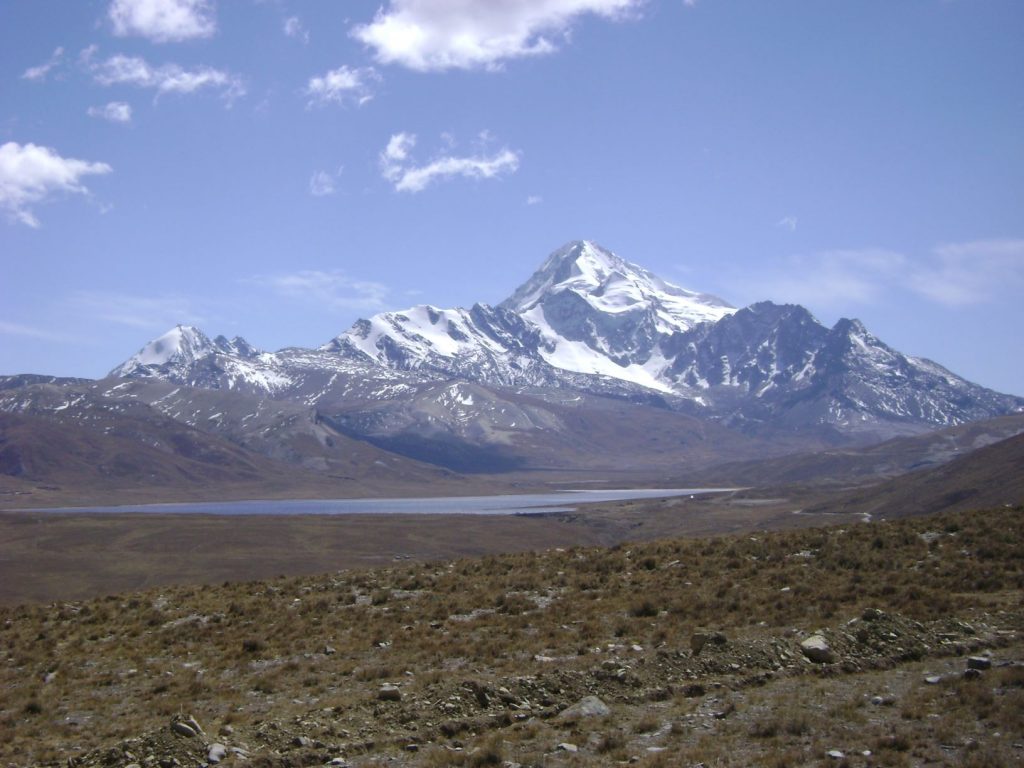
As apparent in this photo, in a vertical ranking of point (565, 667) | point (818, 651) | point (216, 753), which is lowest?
point (216, 753)

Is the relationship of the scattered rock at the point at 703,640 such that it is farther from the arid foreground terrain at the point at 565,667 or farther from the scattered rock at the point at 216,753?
the scattered rock at the point at 216,753

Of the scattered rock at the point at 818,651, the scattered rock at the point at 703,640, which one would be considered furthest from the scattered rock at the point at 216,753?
the scattered rock at the point at 818,651

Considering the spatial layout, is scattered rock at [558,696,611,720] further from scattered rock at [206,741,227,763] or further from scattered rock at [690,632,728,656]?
scattered rock at [206,741,227,763]

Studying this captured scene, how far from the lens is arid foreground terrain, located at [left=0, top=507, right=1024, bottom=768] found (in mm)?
14305

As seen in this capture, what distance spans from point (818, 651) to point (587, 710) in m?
5.19

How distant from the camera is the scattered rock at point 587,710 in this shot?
15.7 meters

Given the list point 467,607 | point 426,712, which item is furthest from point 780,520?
point 426,712

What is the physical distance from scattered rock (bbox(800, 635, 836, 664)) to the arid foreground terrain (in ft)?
0.12

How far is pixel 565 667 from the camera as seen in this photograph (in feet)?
59.9

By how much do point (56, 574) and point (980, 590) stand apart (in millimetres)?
91322

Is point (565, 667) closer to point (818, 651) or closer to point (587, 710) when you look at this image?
point (587, 710)

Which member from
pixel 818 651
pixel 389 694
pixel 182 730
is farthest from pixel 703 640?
pixel 182 730

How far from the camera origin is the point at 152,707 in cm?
1773

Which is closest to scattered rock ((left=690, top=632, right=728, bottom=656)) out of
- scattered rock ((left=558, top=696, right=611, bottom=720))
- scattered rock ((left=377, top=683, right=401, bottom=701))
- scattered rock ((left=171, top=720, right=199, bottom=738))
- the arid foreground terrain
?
the arid foreground terrain
